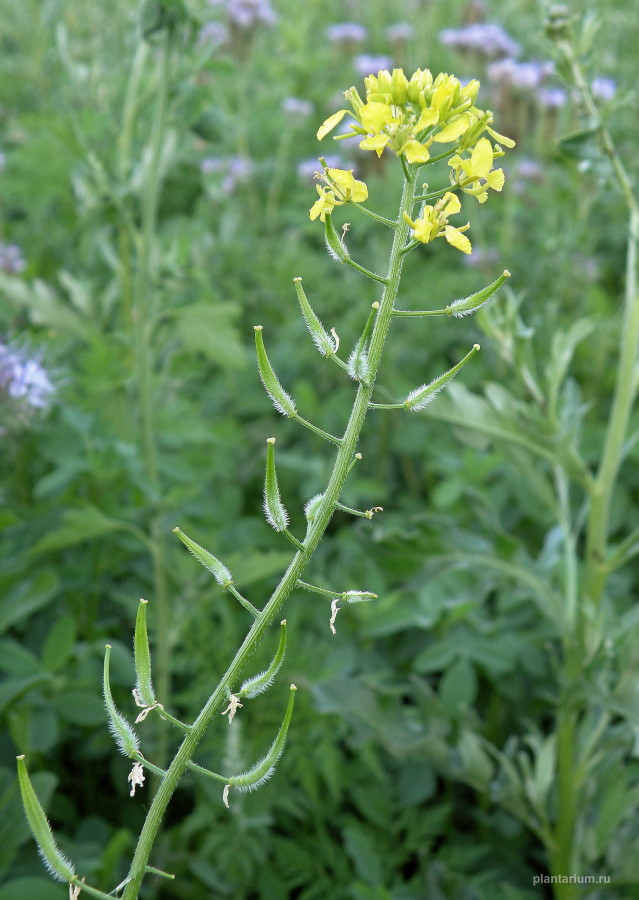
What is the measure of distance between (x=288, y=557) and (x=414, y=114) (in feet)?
3.69

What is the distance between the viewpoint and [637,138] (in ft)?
11.1

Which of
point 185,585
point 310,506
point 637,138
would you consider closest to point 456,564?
point 185,585

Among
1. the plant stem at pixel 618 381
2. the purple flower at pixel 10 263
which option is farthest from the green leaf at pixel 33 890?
the purple flower at pixel 10 263

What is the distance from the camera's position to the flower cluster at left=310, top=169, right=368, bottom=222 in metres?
0.97

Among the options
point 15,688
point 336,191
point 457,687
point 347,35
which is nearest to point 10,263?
point 15,688

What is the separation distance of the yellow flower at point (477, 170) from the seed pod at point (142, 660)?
22.4 inches

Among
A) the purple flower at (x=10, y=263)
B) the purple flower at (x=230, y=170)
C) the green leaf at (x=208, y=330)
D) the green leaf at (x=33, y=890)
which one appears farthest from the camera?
the purple flower at (x=230, y=170)

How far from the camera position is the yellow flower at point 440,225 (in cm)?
94

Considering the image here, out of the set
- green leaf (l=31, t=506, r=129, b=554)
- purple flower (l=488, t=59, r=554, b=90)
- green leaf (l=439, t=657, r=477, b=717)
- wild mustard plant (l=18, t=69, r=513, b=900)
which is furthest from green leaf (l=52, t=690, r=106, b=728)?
purple flower (l=488, t=59, r=554, b=90)

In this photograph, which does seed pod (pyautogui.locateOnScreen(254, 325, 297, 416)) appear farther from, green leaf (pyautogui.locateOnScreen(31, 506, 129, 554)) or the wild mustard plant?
green leaf (pyautogui.locateOnScreen(31, 506, 129, 554))

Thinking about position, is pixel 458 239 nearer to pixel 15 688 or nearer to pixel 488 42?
pixel 15 688

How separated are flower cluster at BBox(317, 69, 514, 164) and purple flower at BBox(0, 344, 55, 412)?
45.7 inches

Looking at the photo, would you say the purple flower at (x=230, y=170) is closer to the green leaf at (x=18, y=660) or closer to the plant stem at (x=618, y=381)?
the plant stem at (x=618, y=381)

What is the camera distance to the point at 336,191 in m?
1.00
